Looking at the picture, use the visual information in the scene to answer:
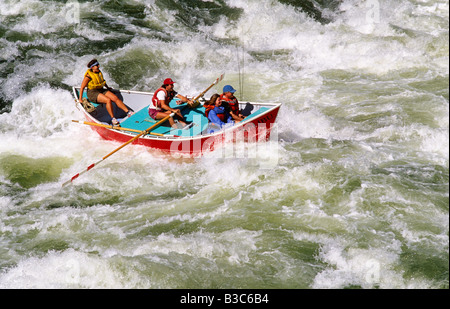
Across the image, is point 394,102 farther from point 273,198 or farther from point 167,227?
point 167,227

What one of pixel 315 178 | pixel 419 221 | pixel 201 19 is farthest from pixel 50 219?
pixel 201 19

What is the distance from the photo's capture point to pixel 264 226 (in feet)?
25.0

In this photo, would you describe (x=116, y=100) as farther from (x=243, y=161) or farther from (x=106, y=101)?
(x=243, y=161)


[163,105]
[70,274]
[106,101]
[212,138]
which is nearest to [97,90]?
[106,101]

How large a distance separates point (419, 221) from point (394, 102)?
184 inches

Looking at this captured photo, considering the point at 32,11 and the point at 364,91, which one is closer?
the point at 364,91

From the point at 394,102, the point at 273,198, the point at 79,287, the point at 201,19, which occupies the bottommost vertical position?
the point at 79,287

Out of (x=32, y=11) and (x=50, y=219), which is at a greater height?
(x=32, y=11)

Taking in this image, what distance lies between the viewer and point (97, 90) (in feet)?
34.8

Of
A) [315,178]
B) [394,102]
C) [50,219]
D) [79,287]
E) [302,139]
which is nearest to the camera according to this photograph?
[79,287]

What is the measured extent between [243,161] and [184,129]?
5.23ft

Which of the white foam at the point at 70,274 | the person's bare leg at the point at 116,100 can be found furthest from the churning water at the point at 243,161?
the person's bare leg at the point at 116,100

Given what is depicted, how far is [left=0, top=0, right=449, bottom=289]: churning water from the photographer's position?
22.5 feet

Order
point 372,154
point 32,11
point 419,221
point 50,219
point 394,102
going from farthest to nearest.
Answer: point 32,11 < point 394,102 < point 372,154 < point 50,219 < point 419,221
